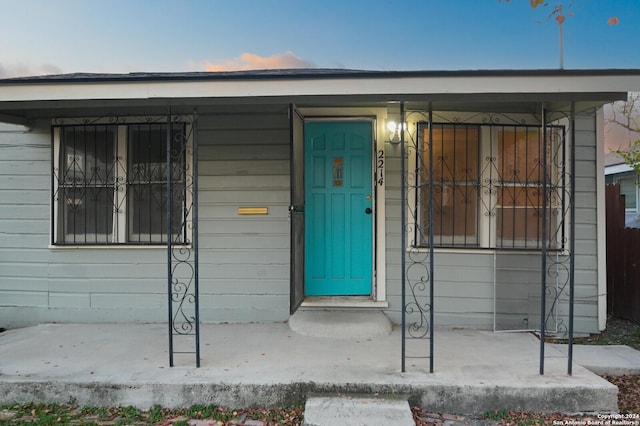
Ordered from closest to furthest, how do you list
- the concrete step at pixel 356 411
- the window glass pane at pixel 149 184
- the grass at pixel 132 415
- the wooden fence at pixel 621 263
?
1. the concrete step at pixel 356 411
2. the grass at pixel 132 415
3. the window glass pane at pixel 149 184
4. the wooden fence at pixel 621 263

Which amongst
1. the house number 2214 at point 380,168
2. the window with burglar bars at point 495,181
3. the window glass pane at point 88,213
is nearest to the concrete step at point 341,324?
the window with burglar bars at point 495,181

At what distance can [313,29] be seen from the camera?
12039 millimetres

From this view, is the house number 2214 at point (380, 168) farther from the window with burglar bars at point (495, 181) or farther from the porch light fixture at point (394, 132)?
the window with burglar bars at point (495, 181)

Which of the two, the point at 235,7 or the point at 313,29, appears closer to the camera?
the point at 235,7

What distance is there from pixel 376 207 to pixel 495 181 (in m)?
1.32

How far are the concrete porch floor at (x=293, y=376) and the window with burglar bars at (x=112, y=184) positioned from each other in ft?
4.28

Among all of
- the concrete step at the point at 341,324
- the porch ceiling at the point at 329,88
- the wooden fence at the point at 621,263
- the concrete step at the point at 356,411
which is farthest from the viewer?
the wooden fence at the point at 621,263

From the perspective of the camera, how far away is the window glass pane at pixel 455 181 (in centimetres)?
448

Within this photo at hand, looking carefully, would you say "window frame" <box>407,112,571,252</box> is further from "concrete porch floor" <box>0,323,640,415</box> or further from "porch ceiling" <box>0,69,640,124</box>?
"porch ceiling" <box>0,69,640,124</box>

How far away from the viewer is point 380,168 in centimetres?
450

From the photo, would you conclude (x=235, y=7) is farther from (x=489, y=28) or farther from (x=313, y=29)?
(x=489, y=28)

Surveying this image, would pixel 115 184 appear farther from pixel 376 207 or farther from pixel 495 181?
pixel 495 181

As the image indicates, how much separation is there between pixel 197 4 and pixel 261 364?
1025cm

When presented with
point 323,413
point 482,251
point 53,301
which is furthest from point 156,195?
point 482,251
